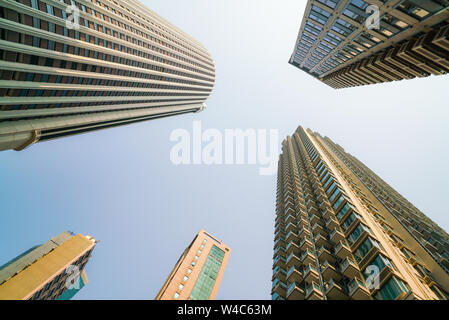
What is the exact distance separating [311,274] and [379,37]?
27175 millimetres

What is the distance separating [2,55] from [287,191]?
51033 mm

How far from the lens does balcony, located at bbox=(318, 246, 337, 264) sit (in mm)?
24753

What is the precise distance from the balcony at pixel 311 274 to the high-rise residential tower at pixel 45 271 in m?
57.9

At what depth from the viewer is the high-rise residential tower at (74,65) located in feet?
119

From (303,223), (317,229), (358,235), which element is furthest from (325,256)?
(303,223)

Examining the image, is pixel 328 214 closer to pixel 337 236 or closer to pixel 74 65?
pixel 337 236

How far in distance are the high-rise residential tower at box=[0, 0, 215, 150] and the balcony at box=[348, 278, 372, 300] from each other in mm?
48350

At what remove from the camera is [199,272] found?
58.3 metres

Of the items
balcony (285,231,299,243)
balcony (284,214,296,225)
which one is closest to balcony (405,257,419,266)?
balcony (285,231,299,243)

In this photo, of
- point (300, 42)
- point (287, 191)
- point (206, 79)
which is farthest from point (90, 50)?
point (206, 79)

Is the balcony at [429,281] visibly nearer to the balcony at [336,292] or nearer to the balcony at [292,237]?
the balcony at [336,292]
